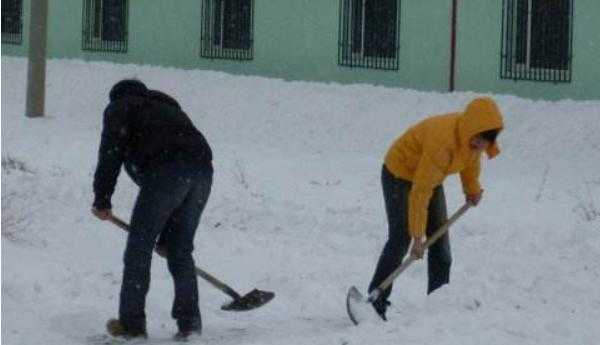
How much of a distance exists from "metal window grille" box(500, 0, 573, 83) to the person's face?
9611 mm

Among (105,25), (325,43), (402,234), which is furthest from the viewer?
(105,25)

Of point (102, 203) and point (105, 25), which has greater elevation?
point (105, 25)

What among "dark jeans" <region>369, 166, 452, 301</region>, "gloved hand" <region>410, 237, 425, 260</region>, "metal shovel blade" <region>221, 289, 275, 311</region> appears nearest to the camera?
"gloved hand" <region>410, 237, 425, 260</region>

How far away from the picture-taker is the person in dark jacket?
23.0 feet

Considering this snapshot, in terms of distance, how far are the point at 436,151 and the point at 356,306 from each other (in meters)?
0.98

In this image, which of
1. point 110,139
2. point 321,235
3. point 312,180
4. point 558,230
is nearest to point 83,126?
point 312,180

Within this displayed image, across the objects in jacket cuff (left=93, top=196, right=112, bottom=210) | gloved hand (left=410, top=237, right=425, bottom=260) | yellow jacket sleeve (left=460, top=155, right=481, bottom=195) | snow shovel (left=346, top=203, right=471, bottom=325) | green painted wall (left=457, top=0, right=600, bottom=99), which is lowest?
snow shovel (left=346, top=203, right=471, bottom=325)

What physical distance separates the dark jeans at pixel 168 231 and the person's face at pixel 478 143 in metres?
1.37

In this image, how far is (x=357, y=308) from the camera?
7.43 metres

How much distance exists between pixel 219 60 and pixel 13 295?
1310 centimetres

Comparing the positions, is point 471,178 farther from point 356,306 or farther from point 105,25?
point 105,25

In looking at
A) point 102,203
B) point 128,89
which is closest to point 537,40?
point 128,89

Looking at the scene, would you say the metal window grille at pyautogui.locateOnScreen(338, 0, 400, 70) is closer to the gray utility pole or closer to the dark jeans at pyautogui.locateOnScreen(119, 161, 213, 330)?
the gray utility pole

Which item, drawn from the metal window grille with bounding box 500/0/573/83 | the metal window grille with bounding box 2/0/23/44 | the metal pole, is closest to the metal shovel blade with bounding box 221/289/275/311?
the metal window grille with bounding box 500/0/573/83
